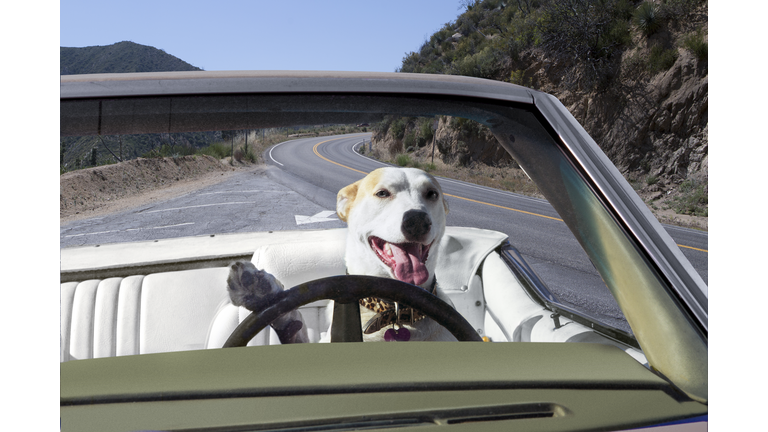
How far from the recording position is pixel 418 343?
0.74 metres

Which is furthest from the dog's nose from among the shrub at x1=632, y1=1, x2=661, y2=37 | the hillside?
the shrub at x1=632, y1=1, x2=661, y2=37

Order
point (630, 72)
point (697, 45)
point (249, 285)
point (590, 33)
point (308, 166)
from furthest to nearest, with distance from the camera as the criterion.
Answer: point (630, 72) → point (590, 33) → point (697, 45) → point (308, 166) → point (249, 285)

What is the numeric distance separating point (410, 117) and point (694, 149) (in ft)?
61.9

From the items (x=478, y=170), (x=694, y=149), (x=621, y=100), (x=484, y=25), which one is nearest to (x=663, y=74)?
(x=621, y=100)

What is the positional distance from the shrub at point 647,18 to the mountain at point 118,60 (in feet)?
71.6

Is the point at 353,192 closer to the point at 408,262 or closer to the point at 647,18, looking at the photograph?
the point at 408,262

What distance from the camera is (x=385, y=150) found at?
3.00 ft

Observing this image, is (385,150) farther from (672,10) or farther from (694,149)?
(672,10)

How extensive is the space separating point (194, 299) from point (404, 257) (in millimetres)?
786

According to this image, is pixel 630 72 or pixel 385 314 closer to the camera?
pixel 385 314

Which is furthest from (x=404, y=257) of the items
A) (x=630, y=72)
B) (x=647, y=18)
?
(x=647, y=18)

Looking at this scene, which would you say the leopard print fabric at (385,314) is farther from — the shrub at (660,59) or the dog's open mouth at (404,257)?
the shrub at (660,59)

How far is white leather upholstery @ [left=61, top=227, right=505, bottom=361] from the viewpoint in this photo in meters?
1.11

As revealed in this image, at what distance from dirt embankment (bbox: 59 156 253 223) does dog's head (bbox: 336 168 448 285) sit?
0.31 meters
